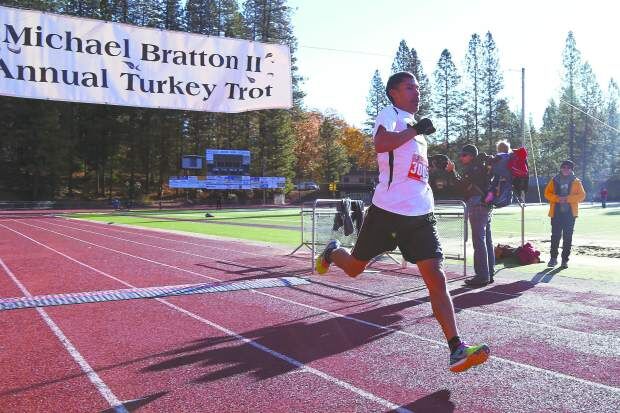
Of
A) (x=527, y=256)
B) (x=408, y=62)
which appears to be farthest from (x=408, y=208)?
(x=408, y=62)

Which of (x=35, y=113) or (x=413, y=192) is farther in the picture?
(x=35, y=113)

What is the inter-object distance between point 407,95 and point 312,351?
7.49 feet

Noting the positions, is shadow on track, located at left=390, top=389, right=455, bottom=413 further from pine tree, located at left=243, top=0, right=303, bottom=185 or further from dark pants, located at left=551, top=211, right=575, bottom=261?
pine tree, located at left=243, top=0, right=303, bottom=185

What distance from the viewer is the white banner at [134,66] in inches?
299

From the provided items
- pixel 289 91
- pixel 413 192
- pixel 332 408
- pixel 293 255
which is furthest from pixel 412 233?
pixel 293 255

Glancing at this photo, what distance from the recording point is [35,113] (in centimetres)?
6038

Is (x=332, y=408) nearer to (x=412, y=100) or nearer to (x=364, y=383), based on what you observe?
(x=364, y=383)

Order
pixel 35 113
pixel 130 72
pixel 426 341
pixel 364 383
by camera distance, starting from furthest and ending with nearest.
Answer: pixel 35 113 < pixel 130 72 < pixel 426 341 < pixel 364 383

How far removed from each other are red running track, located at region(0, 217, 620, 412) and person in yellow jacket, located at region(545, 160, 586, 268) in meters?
2.28

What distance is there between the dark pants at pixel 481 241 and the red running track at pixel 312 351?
1.06 ft

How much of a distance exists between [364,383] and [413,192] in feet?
4.74

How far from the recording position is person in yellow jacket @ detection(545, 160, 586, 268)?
9.85 m

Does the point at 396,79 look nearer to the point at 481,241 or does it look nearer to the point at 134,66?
the point at 481,241

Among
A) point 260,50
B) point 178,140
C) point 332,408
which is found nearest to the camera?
point 332,408
